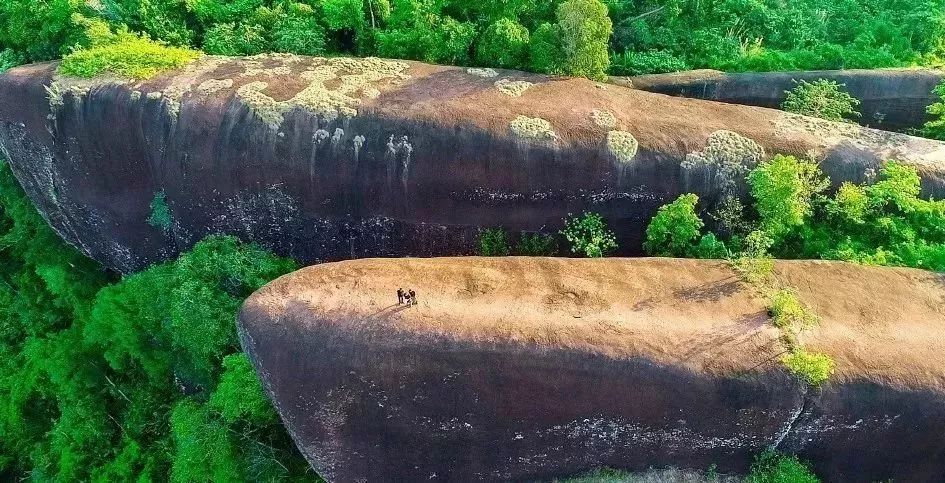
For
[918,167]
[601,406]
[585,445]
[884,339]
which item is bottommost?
[585,445]

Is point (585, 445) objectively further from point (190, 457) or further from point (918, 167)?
point (918, 167)

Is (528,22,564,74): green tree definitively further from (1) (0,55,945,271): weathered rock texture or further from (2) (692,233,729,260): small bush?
(2) (692,233,729,260): small bush

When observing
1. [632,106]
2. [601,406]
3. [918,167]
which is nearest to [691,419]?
[601,406]

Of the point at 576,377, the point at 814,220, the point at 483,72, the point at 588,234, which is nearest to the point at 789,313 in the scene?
the point at 814,220

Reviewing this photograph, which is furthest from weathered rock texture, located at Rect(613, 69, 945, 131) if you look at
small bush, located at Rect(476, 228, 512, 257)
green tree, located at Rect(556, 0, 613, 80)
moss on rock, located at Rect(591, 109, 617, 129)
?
A: small bush, located at Rect(476, 228, 512, 257)

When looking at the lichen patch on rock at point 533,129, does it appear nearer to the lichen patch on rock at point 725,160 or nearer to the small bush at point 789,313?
the lichen patch on rock at point 725,160

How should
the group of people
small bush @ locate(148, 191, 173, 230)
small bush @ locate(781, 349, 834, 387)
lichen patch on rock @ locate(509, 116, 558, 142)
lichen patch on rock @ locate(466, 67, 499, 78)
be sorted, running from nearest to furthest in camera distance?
1. small bush @ locate(781, 349, 834, 387)
2. the group of people
3. lichen patch on rock @ locate(509, 116, 558, 142)
4. small bush @ locate(148, 191, 173, 230)
5. lichen patch on rock @ locate(466, 67, 499, 78)
